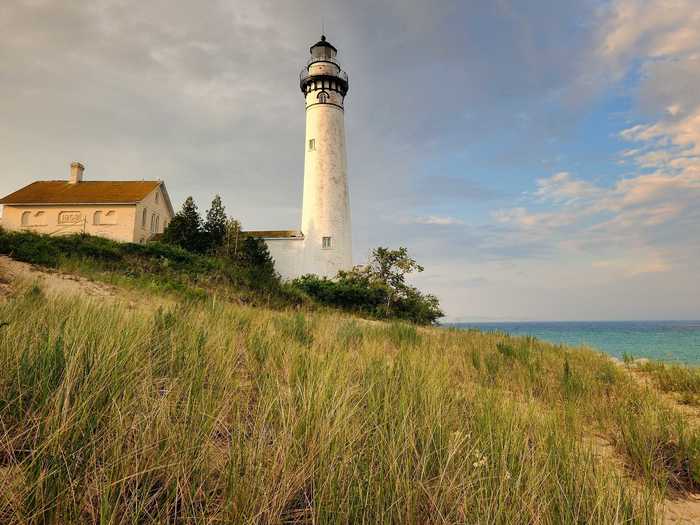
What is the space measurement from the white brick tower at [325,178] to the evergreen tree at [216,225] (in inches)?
214

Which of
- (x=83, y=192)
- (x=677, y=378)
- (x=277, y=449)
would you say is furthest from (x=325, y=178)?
(x=277, y=449)

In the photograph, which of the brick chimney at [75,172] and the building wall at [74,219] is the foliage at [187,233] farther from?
the brick chimney at [75,172]

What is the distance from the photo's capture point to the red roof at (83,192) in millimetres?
26766

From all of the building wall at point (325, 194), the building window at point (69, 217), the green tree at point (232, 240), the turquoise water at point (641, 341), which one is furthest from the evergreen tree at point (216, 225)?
the turquoise water at point (641, 341)

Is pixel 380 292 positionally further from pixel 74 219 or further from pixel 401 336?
pixel 74 219

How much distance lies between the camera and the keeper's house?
2638 centimetres

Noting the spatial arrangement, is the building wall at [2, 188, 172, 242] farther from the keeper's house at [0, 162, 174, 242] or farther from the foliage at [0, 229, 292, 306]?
the foliage at [0, 229, 292, 306]

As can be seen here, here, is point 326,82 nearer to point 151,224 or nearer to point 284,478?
point 151,224

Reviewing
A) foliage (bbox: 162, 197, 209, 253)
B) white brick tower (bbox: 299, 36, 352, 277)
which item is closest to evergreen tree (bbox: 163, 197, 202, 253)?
foliage (bbox: 162, 197, 209, 253)

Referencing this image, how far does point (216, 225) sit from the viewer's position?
25016 millimetres

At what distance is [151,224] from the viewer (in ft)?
94.7

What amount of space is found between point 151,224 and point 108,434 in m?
31.1

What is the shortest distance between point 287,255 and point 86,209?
1503cm

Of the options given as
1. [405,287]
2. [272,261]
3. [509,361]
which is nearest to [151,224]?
[272,261]
